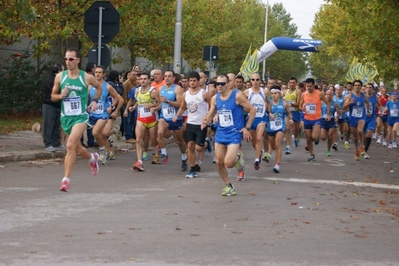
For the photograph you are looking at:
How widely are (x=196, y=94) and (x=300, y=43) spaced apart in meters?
31.9

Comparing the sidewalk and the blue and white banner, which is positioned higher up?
the blue and white banner

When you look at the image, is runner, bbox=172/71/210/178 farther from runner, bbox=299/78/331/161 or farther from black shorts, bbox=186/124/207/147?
runner, bbox=299/78/331/161

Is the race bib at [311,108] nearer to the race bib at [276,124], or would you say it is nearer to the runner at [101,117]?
the race bib at [276,124]

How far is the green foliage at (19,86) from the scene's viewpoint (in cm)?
2894

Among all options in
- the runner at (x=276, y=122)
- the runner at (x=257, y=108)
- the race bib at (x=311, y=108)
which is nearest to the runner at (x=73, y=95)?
the runner at (x=276, y=122)

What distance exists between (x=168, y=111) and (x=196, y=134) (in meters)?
1.84

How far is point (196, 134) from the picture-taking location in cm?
1576

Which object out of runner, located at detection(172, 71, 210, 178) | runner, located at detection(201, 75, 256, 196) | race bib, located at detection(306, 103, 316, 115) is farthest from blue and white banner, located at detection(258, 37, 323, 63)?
runner, located at detection(201, 75, 256, 196)

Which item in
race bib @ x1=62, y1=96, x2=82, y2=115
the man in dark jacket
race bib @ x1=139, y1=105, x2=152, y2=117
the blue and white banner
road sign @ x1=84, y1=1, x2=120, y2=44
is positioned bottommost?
the man in dark jacket

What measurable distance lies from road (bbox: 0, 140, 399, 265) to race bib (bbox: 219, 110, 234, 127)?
0.96 metres

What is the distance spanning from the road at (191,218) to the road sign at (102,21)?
13.4 feet

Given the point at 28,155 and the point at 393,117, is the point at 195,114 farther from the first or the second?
the point at 393,117

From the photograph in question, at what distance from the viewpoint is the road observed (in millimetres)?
8094

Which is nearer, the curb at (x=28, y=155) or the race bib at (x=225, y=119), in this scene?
the race bib at (x=225, y=119)
